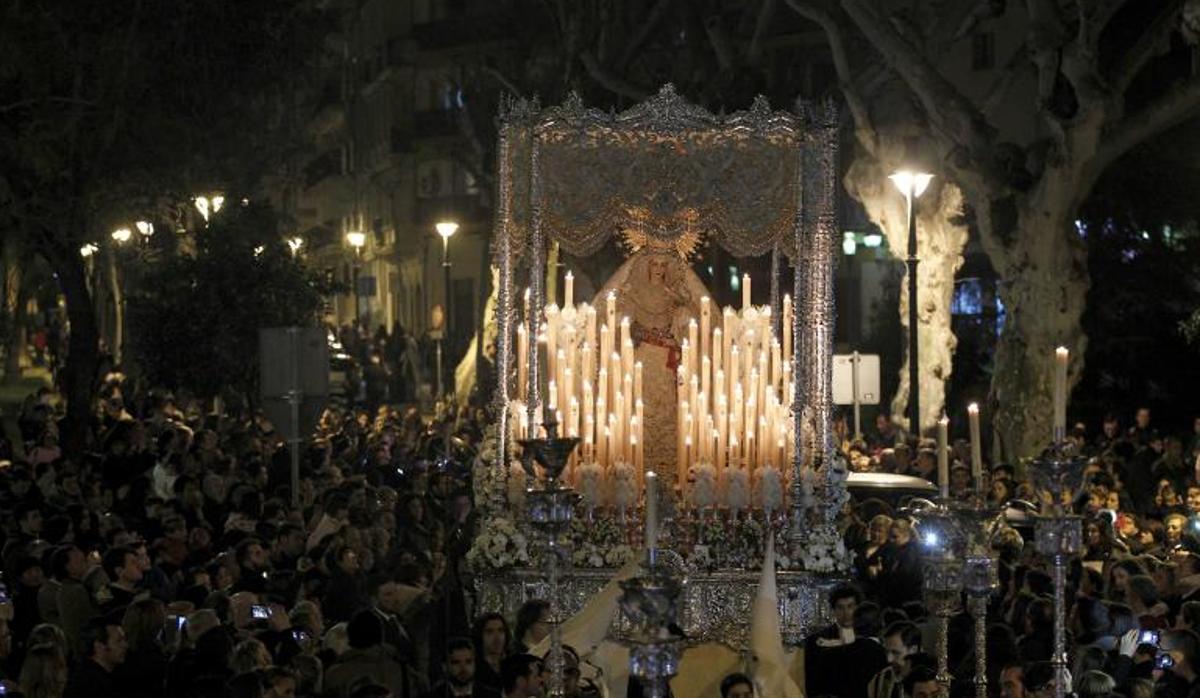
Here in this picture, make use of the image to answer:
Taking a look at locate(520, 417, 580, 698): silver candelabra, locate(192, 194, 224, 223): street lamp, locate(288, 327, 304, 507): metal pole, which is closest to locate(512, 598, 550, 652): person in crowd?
locate(520, 417, 580, 698): silver candelabra

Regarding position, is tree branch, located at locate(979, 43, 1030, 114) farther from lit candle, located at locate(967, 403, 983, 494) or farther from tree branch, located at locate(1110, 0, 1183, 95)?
lit candle, located at locate(967, 403, 983, 494)

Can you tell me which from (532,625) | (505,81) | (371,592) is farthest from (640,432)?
(505,81)

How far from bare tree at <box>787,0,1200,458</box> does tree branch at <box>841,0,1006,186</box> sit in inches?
0.7

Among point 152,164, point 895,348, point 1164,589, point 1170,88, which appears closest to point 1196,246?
point 895,348

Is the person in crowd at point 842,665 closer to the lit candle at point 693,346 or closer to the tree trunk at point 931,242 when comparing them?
the lit candle at point 693,346

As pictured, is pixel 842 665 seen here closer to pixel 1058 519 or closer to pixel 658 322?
pixel 1058 519

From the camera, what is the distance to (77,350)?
3052cm

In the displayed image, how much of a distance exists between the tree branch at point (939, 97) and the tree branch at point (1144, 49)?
172 cm

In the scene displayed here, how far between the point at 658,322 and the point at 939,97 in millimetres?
9288

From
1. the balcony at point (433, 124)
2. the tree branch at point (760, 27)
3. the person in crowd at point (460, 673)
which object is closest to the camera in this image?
the person in crowd at point (460, 673)

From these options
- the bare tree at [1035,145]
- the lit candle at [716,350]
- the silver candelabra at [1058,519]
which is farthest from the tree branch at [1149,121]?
the silver candelabra at [1058,519]

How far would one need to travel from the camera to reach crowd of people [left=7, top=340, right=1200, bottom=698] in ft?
42.4

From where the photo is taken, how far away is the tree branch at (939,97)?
29.2 meters

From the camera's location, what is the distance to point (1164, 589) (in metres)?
16.5
